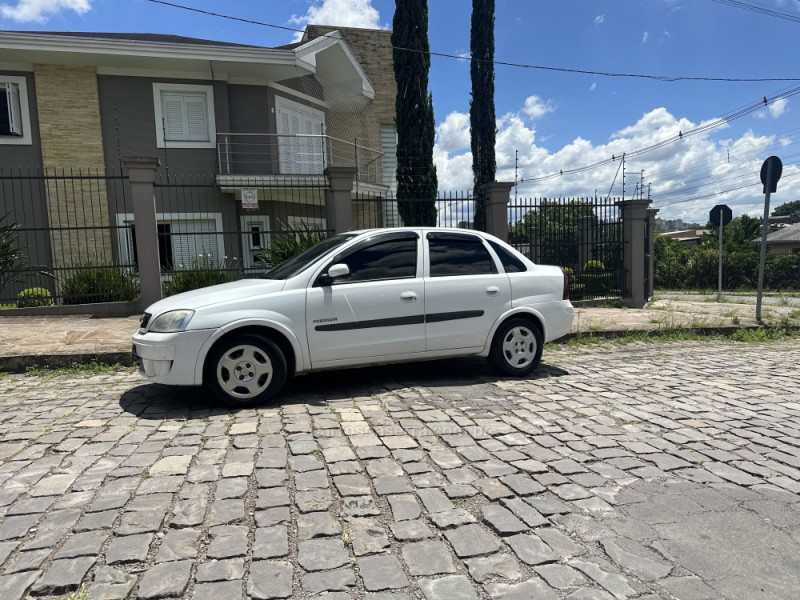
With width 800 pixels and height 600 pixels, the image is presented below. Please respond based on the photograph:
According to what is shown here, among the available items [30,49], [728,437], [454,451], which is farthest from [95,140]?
[728,437]

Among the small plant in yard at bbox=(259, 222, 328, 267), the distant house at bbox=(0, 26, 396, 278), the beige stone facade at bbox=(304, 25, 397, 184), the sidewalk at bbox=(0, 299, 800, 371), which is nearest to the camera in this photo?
the sidewalk at bbox=(0, 299, 800, 371)

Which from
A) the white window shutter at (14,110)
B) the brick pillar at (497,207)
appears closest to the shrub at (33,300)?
the white window shutter at (14,110)

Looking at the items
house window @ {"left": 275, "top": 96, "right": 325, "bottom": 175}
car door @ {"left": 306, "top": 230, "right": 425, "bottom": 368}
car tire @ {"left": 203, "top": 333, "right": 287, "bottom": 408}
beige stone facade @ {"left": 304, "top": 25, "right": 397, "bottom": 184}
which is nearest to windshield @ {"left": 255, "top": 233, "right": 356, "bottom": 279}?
car door @ {"left": 306, "top": 230, "right": 425, "bottom": 368}

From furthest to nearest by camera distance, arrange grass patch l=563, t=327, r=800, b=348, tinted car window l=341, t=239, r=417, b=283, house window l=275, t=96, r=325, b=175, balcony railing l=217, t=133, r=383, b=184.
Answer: house window l=275, t=96, r=325, b=175 < balcony railing l=217, t=133, r=383, b=184 < grass patch l=563, t=327, r=800, b=348 < tinted car window l=341, t=239, r=417, b=283

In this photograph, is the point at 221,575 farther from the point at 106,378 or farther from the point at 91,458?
the point at 106,378

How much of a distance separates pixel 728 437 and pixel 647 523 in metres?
1.75

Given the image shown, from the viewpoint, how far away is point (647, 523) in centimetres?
290

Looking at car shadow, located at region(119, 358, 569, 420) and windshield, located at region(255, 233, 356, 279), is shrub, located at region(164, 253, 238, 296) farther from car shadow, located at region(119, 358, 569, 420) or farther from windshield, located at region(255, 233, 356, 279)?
windshield, located at region(255, 233, 356, 279)

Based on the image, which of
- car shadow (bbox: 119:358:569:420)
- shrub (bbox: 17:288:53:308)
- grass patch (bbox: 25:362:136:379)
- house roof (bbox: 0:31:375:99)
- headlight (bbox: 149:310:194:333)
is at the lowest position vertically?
car shadow (bbox: 119:358:569:420)

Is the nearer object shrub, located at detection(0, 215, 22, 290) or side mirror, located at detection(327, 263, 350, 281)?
side mirror, located at detection(327, 263, 350, 281)

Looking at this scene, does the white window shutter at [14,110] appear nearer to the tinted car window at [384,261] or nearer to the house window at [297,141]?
the house window at [297,141]

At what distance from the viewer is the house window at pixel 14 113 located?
47.8 ft

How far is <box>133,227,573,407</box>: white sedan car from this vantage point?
4.86 meters

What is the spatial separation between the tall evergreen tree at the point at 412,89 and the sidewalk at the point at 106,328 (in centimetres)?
877
